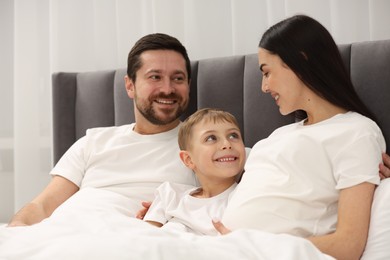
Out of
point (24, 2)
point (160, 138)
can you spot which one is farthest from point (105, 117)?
point (24, 2)

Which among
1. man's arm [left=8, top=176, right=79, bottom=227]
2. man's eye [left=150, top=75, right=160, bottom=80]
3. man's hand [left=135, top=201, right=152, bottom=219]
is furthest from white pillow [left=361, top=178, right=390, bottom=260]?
man's arm [left=8, top=176, right=79, bottom=227]

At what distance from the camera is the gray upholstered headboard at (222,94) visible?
167 cm

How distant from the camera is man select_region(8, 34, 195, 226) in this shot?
183cm

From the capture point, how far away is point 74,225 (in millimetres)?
1234

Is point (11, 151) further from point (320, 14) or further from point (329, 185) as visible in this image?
point (329, 185)

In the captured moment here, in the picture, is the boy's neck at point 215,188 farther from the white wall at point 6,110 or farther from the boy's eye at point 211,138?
the white wall at point 6,110

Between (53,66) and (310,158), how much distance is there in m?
1.67

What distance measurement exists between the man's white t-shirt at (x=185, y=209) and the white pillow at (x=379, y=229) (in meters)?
0.42

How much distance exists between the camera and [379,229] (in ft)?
3.98

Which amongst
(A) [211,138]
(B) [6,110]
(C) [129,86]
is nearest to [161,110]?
(C) [129,86]

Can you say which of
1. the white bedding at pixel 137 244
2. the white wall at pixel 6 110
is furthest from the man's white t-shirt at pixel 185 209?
the white wall at pixel 6 110

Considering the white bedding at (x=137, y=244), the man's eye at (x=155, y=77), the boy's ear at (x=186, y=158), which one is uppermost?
the man's eye at (x=155, y=77)

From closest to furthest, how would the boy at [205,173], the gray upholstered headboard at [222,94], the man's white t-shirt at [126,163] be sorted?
the boy at [205,173]
the gray upholstered headboard at [222,94]
the man's white t-shirt at [126,163]

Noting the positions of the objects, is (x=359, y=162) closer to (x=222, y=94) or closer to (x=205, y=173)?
(x=205, y=173)
